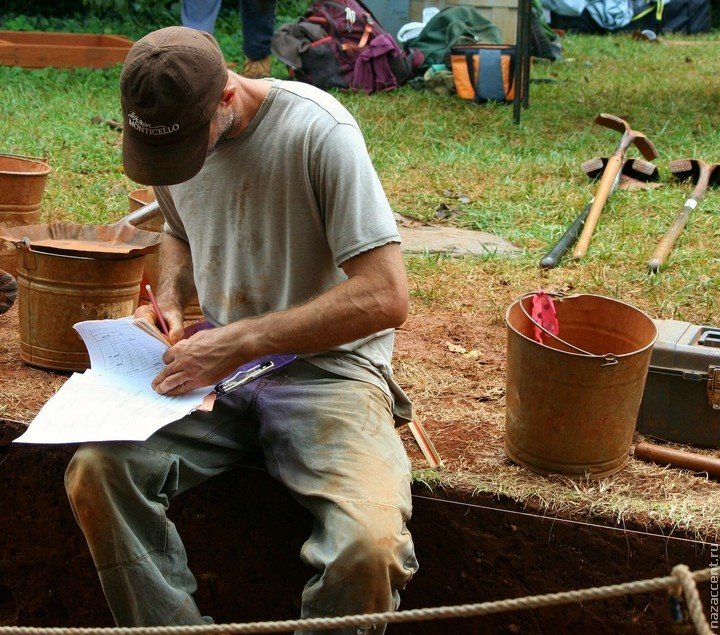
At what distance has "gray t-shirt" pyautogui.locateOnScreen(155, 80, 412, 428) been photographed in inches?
105

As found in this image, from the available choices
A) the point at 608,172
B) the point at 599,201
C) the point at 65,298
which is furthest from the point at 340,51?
the point at 65,298

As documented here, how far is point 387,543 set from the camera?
2.44m

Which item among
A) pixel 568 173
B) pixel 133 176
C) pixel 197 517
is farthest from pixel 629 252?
pixel 133 176

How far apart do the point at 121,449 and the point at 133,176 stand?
2.45 ft

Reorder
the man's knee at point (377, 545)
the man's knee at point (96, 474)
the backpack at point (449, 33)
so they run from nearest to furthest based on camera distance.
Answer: the man's knee at point (377, 545), the man's knee at point (96, 474), the backpack at point (449, 33)

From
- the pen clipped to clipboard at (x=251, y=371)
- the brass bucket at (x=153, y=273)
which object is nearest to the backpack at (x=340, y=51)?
the brass bucket at (x=153, y=273)

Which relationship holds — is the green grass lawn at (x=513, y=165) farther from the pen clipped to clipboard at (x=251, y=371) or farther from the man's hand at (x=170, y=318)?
the man's hand at (x=170, y=318)

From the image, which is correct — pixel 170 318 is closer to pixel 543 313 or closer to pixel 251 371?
pixel 251 371

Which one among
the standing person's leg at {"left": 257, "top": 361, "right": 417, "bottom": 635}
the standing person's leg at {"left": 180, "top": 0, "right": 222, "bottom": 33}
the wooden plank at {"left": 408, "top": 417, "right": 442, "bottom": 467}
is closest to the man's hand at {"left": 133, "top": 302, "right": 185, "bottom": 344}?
the standing person's leg at {"left": 257, "top": 361, "right": 417, "bottom": 635}

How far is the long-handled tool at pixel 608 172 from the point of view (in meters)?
5.45

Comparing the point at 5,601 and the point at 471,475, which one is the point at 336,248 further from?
the point at 5,601

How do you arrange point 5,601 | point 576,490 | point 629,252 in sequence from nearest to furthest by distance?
point 576,490, point 5,601, point 629,252

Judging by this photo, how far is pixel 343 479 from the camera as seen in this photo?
258cm

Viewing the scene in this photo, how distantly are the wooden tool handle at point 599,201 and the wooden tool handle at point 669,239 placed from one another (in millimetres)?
370
